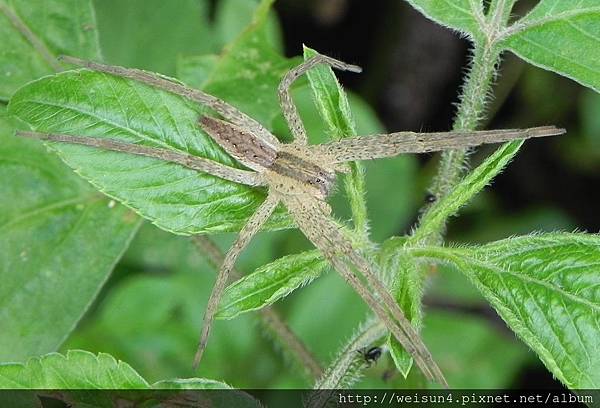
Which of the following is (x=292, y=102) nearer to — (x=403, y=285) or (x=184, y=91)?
(x=184, y=91)

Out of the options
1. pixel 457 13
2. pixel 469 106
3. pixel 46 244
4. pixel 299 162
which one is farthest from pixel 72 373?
pixel 457 13

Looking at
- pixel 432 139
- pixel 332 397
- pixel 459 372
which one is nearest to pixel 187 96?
pixel 432 139

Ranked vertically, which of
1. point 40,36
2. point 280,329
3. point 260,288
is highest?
point 40,36

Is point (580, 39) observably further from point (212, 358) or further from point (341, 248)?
point (212, 358)

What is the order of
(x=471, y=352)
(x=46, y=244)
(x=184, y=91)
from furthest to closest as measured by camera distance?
(x=471, y=352) → (x=46, y=244) → (x=184, y=91)

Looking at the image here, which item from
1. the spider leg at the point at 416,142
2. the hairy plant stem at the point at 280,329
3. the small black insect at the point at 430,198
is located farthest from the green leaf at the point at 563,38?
the hairy plant stem at the point at 280,329

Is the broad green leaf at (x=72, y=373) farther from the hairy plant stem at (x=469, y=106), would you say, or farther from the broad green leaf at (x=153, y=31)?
the broad green leaf at (x=153, y=31)

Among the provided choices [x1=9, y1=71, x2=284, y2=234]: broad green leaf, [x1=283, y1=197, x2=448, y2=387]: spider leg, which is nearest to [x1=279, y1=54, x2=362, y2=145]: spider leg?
[x1=283, y1=197, x2=448, y2=387]: spider leg
